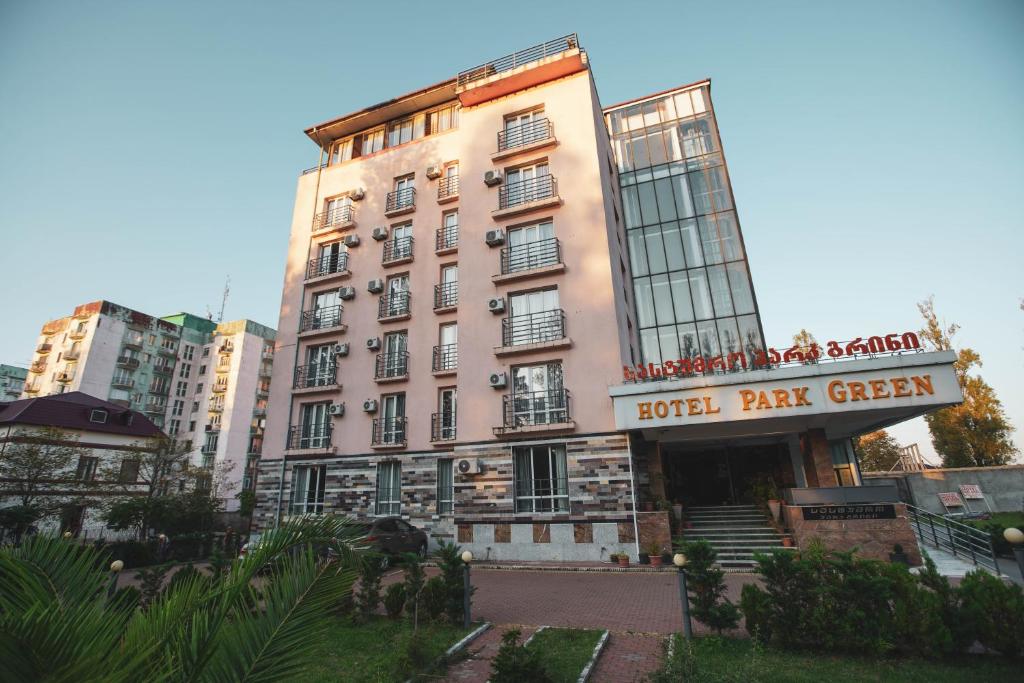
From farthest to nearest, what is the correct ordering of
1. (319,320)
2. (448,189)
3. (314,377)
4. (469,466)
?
(319,320) < (448,189) < (314,377) < (469,466)

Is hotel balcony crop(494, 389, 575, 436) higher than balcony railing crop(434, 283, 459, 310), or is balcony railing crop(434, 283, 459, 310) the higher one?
balcony railing crop(434, 283, 459, 310)

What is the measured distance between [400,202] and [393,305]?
18.1 ft

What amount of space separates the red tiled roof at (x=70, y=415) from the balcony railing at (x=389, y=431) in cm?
2082

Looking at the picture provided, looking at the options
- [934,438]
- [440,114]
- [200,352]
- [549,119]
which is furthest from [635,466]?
[200,352]

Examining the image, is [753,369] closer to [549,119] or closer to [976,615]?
[976,615]

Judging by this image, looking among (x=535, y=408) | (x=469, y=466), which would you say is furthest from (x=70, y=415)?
(x=535, y=408)

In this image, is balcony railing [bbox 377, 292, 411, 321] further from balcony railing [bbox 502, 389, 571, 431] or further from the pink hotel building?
balcony railing [bbox 502, 389, 571, 431]

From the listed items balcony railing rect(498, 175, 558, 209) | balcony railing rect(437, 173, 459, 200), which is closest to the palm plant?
balcony railing rect(498, 175, 558, 209)

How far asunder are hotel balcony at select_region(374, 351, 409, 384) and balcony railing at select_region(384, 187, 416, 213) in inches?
285

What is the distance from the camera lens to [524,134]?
21.0 m

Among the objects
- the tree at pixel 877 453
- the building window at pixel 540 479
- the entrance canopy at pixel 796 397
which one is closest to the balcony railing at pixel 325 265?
the building window at pixel 540 479

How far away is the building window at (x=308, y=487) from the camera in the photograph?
20.9 m

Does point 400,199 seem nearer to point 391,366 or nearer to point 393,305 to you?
point 393,305

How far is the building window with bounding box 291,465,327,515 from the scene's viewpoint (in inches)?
821
